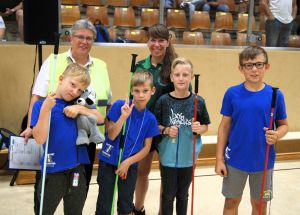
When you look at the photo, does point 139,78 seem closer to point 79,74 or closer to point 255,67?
point 79,74

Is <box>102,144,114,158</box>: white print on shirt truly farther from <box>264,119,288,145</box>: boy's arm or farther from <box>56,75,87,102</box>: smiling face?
<box>264,119,288,145</box>: boy's arm

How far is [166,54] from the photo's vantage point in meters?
2.58

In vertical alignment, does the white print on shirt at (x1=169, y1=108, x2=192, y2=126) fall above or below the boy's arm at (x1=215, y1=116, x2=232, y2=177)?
above

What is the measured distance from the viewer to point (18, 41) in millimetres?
3986

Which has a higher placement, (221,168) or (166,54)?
(166,54)

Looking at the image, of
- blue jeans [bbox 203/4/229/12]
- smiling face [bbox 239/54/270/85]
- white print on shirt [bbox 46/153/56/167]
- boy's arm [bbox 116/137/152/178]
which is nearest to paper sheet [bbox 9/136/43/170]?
white print on shirt [bbox 46/153/56/167]

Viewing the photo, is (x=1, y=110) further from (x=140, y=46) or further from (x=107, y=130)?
(x=107, y=130)

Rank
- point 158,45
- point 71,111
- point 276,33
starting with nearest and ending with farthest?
point 71,111
point 158,45
point 276,33

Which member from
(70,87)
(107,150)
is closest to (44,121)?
(70,87)

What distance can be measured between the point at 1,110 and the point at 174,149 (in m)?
2.31

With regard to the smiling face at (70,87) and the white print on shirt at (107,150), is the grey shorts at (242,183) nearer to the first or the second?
the white print on shirt at (107,150)

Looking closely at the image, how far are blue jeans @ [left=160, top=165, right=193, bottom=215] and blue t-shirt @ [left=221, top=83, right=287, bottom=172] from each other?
32 centimetres

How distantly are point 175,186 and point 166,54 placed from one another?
85 centimetres

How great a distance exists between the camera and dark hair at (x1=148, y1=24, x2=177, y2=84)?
250 centimetres
